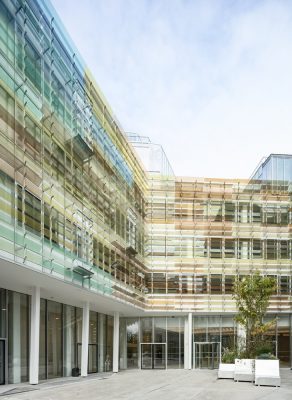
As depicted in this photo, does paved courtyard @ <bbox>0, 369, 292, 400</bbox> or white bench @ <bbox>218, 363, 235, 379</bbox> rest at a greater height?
paved courtyard @ <bbox>0, 369, 292, 400</bbox>

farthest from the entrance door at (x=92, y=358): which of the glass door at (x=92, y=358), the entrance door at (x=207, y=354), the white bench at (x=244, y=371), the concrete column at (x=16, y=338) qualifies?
the concrete column at (x=16, y=338)

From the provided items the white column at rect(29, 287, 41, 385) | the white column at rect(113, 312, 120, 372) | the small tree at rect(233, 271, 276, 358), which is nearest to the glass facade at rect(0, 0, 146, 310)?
the white column at rect(29, 287, 41, 385)

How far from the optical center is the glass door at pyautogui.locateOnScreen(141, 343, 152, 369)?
5059 centimetres

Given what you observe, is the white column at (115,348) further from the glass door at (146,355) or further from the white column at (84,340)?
the white column at (84,340)

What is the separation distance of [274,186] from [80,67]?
2647 cm

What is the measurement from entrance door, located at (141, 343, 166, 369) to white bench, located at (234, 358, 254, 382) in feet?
62.4

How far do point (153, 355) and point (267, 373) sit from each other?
73.1 feet

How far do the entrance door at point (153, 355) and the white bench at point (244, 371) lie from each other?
19.0 metres

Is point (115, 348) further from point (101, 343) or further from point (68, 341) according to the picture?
point (68, 341)

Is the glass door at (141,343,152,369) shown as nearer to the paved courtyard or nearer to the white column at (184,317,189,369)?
the white column at (184,317,189,369)

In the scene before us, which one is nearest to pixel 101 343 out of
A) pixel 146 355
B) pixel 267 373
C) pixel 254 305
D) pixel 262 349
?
pixel 146 355

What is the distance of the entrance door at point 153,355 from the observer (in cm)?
5050

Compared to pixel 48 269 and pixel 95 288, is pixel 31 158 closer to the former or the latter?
pixel 48 269

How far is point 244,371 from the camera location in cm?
3189
